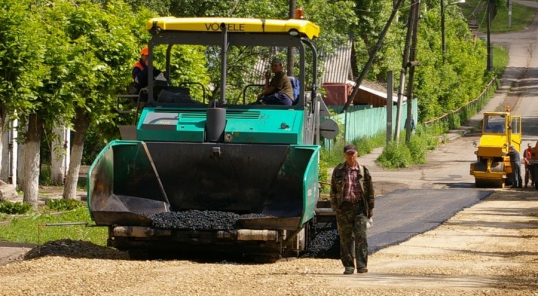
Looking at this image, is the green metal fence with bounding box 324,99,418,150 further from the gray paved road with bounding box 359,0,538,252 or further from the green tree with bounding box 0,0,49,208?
the green tree with bounding box 0,0,49,208

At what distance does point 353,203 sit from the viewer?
1375cm

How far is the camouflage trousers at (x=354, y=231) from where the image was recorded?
13609mm

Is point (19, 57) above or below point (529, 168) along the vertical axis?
above

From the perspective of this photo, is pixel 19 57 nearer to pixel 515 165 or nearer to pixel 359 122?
pixel 515 165

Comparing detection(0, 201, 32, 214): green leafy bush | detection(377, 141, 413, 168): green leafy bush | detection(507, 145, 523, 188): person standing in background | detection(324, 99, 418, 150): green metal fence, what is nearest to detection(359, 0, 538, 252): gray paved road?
detection(377, 141, 413, 168): green leafy bush

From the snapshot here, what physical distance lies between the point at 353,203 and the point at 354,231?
340 mm

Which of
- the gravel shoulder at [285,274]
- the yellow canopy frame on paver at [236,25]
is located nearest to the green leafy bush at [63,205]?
the gravel shoulder at [285,274]

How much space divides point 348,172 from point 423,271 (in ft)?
4.94

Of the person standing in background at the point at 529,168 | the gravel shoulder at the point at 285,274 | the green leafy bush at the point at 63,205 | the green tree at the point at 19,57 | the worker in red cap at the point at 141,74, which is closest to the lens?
the gravel shoulder at the point at 285,274

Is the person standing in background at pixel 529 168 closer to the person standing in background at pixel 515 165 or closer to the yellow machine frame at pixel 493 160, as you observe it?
the person standing in background at pixel 515 165

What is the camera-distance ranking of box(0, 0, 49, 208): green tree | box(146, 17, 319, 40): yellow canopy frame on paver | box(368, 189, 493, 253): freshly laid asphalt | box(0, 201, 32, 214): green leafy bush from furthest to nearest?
box(0, 201, 32, 214): green leafy bush → box(0, 0, 49, 208): green tree → box(368, 189, 493, 253): freshly laid asphalt → box(146, 17, 319, 40): yellow canopy frame on paver

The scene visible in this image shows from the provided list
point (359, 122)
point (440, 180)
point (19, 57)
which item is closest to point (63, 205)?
point (19, 57)

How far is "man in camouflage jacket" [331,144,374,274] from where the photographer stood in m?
13.7

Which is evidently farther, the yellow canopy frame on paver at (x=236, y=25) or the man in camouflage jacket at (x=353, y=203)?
the yellow canopy frame on paver at (x=236, y=25)
